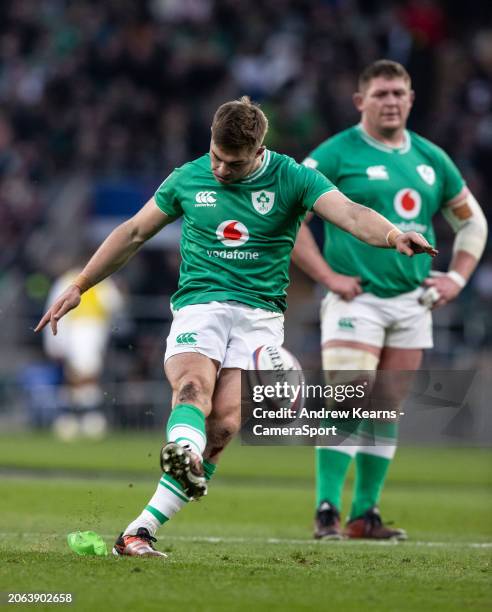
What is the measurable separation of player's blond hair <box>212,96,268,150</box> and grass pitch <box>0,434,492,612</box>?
1795 millimetres

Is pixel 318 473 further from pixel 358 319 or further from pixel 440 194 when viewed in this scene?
pixel 440 194

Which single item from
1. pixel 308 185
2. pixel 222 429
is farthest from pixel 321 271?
pixel 222 429

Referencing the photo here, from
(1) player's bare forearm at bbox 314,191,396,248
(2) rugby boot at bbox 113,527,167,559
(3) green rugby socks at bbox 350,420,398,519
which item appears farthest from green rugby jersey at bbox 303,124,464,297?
(2) rugby boot at bbox 113,527,167,559

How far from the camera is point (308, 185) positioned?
7.07 m

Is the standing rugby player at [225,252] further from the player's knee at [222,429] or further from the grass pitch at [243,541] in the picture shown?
the grass pitch at [243,541]

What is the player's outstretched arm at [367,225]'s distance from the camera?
643 centimetres

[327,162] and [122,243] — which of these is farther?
[327,162]

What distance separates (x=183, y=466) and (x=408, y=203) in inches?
136

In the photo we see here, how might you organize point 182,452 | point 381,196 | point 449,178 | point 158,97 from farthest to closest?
1. point 158,97
2. point 449,178
3. point 381,196
4. point 182,452

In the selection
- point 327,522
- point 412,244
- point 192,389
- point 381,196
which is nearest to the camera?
point 412,244

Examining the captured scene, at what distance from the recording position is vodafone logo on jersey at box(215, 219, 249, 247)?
23.2 ft

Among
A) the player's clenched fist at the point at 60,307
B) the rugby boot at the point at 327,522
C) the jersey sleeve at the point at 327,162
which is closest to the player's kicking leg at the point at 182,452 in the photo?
the player's clenched fist at the point at 60,307

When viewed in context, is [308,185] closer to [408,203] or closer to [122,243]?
[122,243]

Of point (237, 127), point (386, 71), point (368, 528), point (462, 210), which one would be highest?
point (386, 71)
